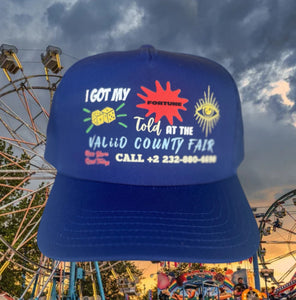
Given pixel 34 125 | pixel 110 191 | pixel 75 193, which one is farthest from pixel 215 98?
pixel 34 125

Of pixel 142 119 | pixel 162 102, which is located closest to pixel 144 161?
pixel 142 119

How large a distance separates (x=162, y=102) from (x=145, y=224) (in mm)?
788

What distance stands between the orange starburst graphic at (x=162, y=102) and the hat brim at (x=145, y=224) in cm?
52

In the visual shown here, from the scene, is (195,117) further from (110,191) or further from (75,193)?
(75,193)

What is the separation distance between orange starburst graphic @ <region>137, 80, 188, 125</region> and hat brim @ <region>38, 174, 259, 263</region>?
515 mm

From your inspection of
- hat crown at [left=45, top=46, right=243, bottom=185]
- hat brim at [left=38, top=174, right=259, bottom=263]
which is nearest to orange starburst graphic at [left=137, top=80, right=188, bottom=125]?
hat crown at [left=45, top=46, right=243, bottom=185]

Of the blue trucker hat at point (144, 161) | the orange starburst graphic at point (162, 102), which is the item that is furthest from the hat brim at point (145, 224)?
the orange starburst graphic at point (162, 102)

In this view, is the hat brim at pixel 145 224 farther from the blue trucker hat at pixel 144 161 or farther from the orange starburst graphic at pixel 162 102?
the orange starburst graphic at pixel 162 102

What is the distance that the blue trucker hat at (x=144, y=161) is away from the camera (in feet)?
8.55

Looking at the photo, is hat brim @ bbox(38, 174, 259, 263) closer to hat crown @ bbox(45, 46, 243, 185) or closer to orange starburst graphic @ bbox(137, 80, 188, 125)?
hat crown @ bbox(45, 46, 243, 185)

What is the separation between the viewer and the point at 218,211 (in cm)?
283

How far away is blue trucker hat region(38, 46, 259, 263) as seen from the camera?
103 inches

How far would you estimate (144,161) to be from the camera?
274 cm

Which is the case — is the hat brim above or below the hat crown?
below
